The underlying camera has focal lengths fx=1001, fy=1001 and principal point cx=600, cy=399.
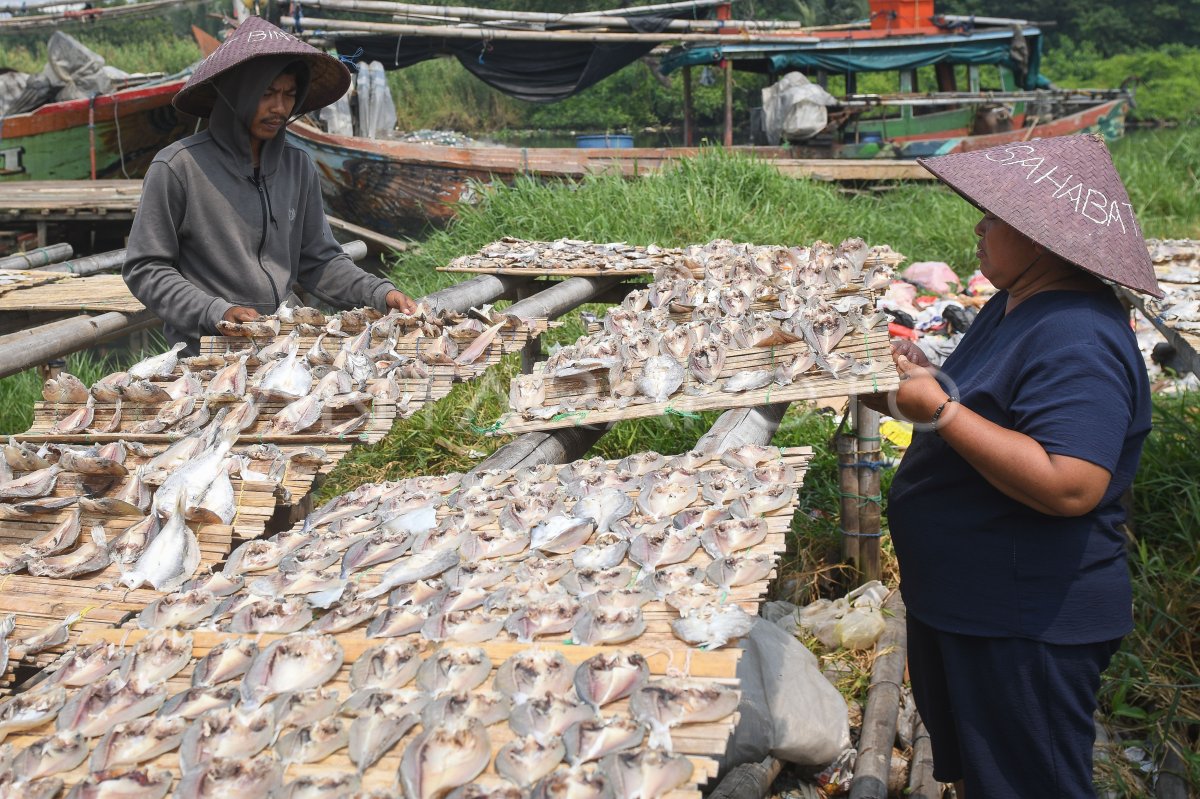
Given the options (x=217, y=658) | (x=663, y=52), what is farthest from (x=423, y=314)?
(x=663, y=52)

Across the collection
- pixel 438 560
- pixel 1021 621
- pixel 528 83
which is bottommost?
pixel 1021 621

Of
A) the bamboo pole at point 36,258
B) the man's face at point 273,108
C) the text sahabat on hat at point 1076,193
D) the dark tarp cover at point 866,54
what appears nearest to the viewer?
the text sahabat on hat at point 1076,193

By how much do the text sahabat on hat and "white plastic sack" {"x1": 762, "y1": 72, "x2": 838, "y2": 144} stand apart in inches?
462

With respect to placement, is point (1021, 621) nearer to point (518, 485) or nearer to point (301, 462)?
point (518, 485)

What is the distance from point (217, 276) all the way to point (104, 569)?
1.69 meters

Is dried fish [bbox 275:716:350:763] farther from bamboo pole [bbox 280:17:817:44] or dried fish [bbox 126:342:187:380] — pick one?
bamboo pole [bbox 280:17:817:44]

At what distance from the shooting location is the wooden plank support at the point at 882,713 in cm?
276

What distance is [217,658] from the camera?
5.21 feet

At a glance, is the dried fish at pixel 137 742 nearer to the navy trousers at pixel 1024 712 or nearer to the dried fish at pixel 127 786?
the dried fish at pixel 127 786

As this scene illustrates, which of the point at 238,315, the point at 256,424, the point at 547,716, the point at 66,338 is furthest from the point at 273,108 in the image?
the point at 547,716

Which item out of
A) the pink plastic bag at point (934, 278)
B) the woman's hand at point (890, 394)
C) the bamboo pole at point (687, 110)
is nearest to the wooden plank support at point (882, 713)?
the woman's hand at point (890, 394)

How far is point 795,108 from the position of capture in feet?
43.2

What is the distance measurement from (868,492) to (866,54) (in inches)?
444

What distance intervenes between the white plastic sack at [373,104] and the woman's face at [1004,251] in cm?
1171
